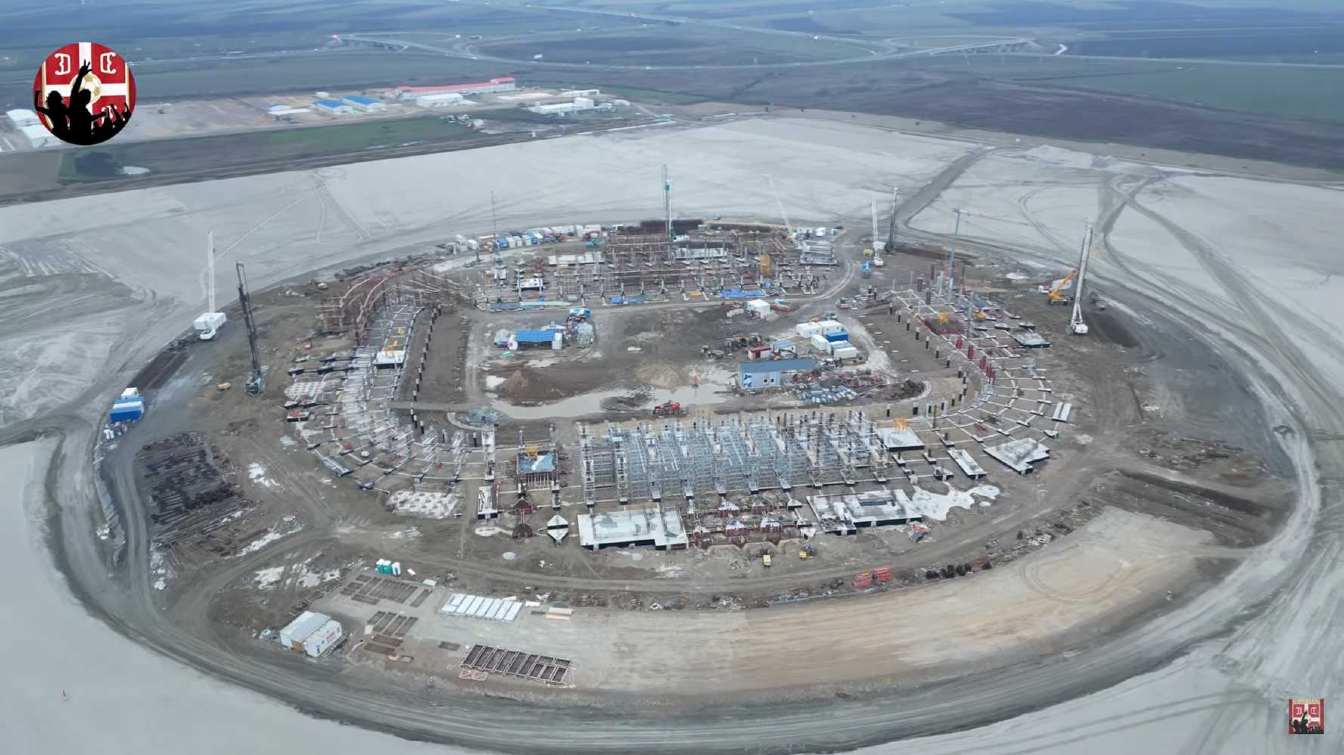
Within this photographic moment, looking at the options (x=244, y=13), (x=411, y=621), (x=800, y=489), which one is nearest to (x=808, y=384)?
(x=800, y=489)

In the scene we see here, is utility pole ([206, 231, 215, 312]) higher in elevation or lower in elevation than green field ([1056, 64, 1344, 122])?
lower

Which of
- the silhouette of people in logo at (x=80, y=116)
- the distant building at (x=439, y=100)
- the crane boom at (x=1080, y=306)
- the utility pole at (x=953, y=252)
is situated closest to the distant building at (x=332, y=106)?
the distant building at (x=439, y=100)

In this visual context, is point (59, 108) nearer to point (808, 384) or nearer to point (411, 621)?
point (411, 621)

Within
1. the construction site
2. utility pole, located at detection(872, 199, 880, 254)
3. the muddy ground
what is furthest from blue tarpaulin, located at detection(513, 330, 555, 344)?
utility pole, located at detection(872, 199, 880, 254)

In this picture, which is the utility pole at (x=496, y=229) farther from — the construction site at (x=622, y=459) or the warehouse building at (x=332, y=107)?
the warehouse building at (x=332, y=107)

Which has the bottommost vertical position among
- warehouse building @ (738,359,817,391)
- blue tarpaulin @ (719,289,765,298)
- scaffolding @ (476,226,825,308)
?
warehouse building @ (738,359,817,391)

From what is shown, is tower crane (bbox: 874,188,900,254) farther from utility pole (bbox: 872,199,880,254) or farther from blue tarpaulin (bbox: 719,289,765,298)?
blue tarpaulin (bbox: 719,289,765,298)

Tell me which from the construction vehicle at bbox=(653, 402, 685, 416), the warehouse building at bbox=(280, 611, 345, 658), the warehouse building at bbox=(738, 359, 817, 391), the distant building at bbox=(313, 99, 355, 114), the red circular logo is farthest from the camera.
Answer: the distant building at bbox=(313, 99, 355, 114)
